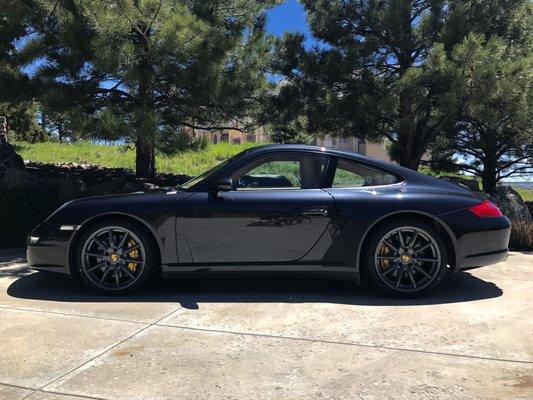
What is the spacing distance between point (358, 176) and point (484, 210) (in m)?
1.17

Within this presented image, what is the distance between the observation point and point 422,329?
419cm

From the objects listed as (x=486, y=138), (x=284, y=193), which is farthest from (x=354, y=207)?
(x=486, y=138)

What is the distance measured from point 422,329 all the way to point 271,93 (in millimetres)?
5951

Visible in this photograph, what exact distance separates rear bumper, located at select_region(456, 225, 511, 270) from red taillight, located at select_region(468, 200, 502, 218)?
0.15 m

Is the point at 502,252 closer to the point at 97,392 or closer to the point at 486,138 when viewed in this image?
the point at 97,392

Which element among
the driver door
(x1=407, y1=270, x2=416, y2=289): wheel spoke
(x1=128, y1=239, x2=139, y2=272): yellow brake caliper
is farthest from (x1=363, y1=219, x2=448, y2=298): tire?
(x1=128, y1=239, x2=139, y2=272): yellow brake caliper

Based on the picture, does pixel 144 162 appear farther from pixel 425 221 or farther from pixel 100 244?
pixel 425 221

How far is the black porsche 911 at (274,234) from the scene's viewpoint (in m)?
4.90

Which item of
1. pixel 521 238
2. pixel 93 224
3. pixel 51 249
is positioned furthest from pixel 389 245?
pixel 521 238

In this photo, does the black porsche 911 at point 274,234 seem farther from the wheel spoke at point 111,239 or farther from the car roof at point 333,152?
the car roof at point 333,152

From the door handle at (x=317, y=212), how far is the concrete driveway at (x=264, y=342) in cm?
75

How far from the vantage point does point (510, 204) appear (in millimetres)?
9742

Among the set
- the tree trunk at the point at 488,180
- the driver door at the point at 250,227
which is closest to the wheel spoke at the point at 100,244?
the driver door at the point at 250,227

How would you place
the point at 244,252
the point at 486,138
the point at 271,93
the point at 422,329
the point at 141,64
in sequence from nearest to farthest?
the point at 422,329 < the point at 244,252 < the point at 141,64 < the point at 271,93 < the point at 486,138
